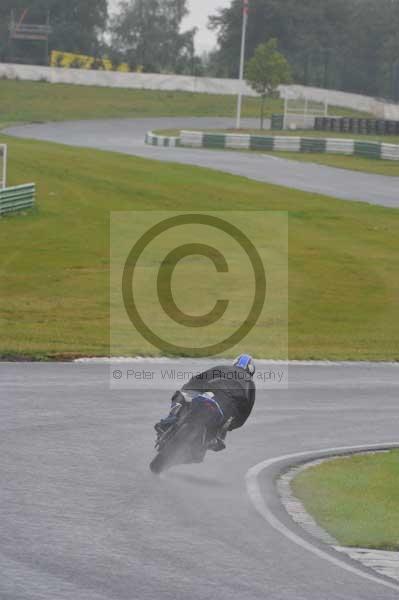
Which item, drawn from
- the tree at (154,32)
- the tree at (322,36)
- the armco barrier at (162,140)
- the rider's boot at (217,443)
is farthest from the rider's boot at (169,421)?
the tree at (154,32)

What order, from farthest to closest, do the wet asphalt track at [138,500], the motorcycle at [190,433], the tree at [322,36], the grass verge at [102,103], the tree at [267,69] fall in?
the tree at [322,36] < the grass verge at [102,103] < the tree at [267,69] < the motorcycle at [190,433] < the wet asphalt track at [138,500]

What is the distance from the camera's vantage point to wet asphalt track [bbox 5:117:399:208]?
158 ft

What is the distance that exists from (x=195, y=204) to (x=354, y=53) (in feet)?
303

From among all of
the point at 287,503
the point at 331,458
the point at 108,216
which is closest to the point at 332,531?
the point at 287,503

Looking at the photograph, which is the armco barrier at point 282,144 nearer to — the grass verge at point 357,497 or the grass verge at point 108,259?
the grass verge at point 108,259

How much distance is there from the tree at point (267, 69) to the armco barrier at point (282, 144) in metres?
18.6

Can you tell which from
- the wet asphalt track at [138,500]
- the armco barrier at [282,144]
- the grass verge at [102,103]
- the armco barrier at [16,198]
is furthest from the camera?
the grass verge at [102,103]

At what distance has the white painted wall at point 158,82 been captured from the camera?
99562 mm

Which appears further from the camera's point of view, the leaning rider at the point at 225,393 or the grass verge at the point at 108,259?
the grass verge at the point at 108,259

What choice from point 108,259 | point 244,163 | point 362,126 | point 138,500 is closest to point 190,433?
point 138,500

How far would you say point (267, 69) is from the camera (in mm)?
82625

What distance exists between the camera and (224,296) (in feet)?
90.5

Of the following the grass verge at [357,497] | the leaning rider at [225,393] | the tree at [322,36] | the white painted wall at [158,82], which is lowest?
the grass verge at [357,497]

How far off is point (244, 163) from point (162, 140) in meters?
10.8
